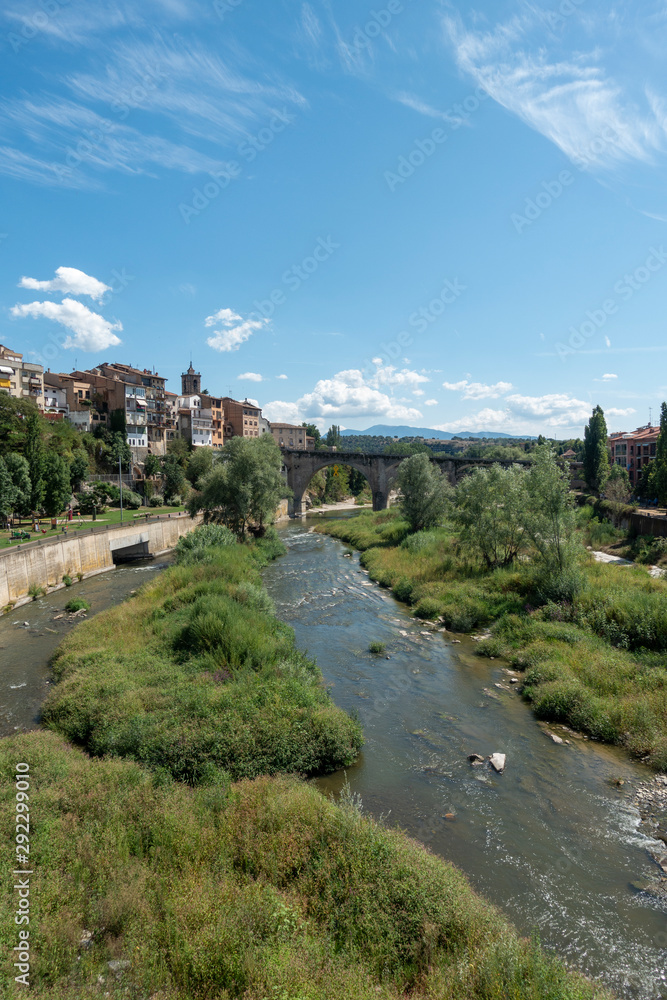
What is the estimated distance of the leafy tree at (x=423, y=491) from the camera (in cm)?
3862

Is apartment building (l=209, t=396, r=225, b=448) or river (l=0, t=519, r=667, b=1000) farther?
apartment building (l=209, t=396, r=225, b=448)

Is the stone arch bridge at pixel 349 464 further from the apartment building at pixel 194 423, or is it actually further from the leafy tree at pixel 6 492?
the leafy tree at pixel 6 492

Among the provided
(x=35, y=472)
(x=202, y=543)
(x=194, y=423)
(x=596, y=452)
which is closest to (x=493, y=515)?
(x=202, y=543)

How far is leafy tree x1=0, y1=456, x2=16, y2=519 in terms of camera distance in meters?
35.5

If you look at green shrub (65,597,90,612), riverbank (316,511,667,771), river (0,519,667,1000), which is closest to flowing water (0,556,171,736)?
river (0,519,667,1000)

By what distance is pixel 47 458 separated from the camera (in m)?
42.5

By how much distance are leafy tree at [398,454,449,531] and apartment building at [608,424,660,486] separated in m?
43.7

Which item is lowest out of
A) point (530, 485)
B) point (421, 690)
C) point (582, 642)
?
point (421, 690)

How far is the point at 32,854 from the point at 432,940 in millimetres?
5536

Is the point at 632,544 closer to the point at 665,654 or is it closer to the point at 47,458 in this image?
the point at 665,654

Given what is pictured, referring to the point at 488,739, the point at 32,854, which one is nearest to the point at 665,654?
the point at 488,739

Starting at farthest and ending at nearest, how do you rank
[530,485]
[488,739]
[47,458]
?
[47,458]
[530,485]
[488,739]

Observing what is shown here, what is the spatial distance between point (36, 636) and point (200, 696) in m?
12.4

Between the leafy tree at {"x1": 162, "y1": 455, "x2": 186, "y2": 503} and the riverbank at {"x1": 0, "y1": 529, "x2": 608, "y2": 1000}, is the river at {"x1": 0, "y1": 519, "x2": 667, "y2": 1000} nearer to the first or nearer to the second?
the riverbank at {"x1": 0, "y1": 529, "x2": 608, "y2": 1000}
